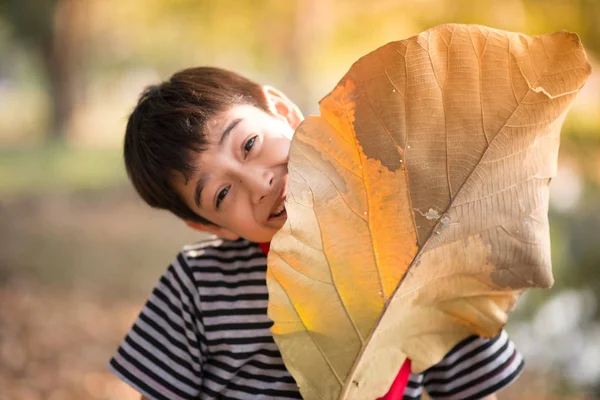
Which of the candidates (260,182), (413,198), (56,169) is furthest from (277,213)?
(56,169)

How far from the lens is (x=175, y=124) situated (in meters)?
1.06

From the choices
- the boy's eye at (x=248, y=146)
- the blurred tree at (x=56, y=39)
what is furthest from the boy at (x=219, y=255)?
the blurred tree at (x=56, y=39)

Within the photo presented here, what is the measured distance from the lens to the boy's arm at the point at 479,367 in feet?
3.40

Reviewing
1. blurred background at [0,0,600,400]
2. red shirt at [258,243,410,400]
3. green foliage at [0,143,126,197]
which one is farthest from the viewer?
green foliage at [0,143,126,197]

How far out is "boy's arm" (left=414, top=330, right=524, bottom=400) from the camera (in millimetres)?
1036

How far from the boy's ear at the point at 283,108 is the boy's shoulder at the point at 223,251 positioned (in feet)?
0.73

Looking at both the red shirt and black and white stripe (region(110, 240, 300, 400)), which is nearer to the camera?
the red shirt

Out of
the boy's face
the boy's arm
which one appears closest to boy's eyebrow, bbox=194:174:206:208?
the boy's face

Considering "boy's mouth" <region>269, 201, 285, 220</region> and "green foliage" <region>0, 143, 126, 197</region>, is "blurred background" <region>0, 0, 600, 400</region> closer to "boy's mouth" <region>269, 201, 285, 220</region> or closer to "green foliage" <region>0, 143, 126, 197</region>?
"green foliage" <region>0, 143, 126, 197</region>

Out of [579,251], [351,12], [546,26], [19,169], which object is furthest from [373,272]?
[351,12]

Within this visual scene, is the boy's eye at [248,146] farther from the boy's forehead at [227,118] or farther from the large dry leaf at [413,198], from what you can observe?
the large dry leaf at [413,198]

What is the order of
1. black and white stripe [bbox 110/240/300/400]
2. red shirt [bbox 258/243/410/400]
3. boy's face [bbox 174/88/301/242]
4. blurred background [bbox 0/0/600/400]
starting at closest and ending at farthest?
red shirt [bbox 258/243/410/400]
boy's face [bbox 174/88/301/242]
black and white stripe [bbox 110/240/300/400]
blurred background [bbox 0/0/600/400]

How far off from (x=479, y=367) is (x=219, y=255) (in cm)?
47

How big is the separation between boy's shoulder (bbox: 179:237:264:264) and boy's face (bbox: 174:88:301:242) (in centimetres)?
11
